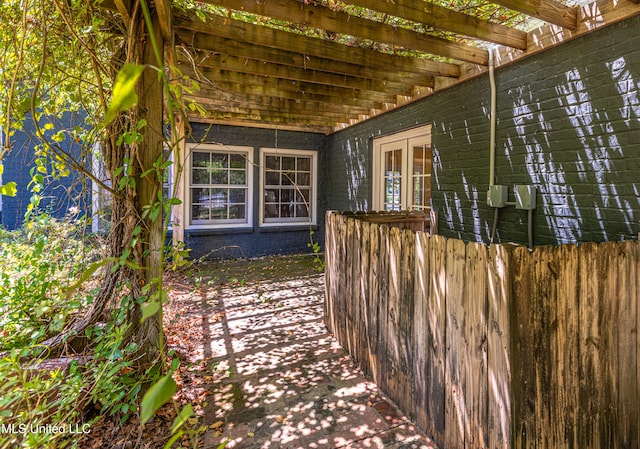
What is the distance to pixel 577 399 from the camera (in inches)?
61.5

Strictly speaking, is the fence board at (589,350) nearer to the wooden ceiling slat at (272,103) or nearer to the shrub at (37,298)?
the shrub at (37,298)

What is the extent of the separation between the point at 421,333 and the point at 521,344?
564 mm

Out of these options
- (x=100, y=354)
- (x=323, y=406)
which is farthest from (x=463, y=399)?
(x=100, y=354)

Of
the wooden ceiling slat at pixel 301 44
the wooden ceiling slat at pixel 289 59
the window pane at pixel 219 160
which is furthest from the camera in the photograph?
the window pane at pixel 219 160

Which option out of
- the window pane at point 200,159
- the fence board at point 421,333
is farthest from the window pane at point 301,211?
the fence board at point 421,333

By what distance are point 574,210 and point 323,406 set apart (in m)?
2.35

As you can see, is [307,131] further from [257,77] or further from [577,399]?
[577,399]

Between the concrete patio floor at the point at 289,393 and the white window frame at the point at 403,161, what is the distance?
2273mm

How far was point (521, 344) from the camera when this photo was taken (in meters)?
1.43

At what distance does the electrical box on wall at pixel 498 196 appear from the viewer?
313cm

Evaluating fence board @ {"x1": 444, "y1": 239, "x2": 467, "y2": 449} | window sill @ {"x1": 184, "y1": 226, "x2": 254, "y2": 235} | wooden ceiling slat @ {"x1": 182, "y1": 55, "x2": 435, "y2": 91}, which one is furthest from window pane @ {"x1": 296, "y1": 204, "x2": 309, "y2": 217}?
fence board @ {"x1": 444, "y1": 239, "x2": 467, "y2": 449}

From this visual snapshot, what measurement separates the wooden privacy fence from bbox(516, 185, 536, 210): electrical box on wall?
1222mm

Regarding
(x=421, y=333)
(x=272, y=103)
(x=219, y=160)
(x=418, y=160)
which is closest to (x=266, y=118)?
(x=272, y=103)

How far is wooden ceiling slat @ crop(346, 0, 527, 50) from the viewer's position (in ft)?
7.59
